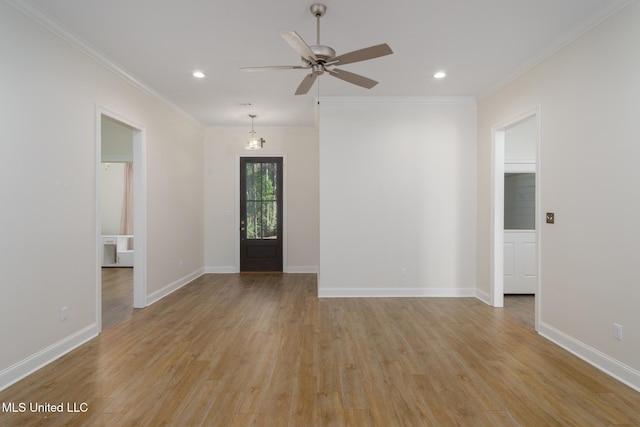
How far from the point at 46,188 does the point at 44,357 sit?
1441 mm

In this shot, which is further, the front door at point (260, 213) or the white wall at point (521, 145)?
the front door at point (260, 213)

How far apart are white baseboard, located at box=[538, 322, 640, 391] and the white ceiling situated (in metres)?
2.82

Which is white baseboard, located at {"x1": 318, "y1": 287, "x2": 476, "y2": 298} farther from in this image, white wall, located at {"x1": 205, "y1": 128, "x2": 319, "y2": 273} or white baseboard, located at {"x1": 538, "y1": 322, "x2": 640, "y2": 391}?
white wall, located at {"x1": 205, "y1": 128, "x2": 319, "y2": 273}

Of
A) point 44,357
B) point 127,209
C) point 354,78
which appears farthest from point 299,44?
point 127,209

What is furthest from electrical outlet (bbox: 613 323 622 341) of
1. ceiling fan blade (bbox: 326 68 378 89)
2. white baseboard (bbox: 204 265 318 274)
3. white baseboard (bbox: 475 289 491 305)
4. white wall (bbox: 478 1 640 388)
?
white baseboard (bbox: 204 265 318 274)

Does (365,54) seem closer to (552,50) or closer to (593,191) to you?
(552,50)

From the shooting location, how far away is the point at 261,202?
685cm

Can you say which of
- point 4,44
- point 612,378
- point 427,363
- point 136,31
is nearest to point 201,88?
point 136,31

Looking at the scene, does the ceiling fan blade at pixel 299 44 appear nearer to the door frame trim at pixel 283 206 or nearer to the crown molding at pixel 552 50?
the crown molding at pixel 552 50

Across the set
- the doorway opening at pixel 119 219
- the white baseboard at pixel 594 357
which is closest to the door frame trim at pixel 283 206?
the doorway opening at pixel 119 219

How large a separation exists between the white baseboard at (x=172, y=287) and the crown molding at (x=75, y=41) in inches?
111

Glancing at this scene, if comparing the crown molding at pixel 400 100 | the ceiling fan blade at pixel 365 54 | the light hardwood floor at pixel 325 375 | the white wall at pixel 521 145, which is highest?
the crown molding at pixel 400 100

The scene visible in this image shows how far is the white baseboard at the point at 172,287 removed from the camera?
4661 mm

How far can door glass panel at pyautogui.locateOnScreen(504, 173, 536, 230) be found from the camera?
496 cm
